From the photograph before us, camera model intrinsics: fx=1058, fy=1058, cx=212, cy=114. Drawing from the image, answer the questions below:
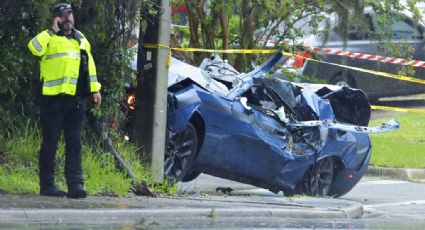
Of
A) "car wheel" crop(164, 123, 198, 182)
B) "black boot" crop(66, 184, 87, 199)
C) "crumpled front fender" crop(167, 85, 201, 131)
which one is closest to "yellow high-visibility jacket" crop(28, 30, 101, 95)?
"black boot" crop(66, 184, 87, 199)

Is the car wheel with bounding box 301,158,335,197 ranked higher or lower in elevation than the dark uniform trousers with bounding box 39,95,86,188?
lower

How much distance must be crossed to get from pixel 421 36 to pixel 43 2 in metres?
13.4

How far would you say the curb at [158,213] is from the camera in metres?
8.99

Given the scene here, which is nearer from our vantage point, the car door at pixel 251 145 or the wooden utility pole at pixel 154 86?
the wooden utility pole at pixel 154 86

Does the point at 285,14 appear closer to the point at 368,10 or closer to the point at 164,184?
the point at 368,10

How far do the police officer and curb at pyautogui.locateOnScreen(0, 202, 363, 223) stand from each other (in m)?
0.69

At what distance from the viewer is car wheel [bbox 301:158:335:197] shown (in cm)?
1298

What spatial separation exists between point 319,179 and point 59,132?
13.8 ft

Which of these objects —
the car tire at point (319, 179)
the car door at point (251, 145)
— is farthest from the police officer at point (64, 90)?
the car tire at point (319, 179)

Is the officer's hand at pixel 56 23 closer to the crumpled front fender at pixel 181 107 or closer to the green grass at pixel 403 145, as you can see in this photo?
the crumpled front fender at pixel 181 107

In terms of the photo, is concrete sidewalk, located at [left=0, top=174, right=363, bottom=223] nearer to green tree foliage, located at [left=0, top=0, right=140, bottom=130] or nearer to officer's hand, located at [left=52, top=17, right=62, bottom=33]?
green tree foliage, located at [left=0, top=0, right=140, bottom=130]

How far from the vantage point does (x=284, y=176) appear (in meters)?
12.6

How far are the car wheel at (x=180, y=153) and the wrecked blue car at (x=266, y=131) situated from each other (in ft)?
0.04

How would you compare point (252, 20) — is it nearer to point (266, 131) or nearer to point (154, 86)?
point (266, 131)
